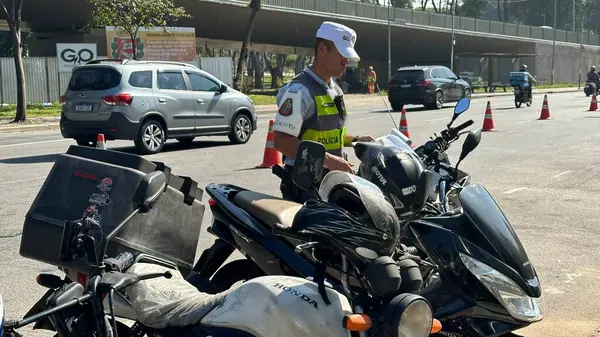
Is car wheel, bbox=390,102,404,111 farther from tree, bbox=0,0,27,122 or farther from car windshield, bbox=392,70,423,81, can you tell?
tree, bbox=0,0,27,122

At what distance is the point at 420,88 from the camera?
1131 inches

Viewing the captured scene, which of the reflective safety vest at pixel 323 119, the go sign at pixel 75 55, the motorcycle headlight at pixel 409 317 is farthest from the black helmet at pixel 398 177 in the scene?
the go sign at pixel 75 55

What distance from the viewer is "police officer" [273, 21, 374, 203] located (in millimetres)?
4758

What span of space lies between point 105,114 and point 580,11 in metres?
121

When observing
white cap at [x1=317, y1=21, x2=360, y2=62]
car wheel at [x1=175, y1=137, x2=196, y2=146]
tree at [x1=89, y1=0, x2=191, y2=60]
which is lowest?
car wheel at [x1=175, y1=137, x2=196, y2=146]

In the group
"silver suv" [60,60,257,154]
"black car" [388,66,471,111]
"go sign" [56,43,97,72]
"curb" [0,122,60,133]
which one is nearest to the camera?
"silver suv" [60,60,257,154]

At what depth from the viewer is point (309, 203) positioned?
316 centimetres

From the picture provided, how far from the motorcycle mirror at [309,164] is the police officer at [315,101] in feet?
4.35

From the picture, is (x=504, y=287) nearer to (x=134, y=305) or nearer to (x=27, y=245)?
(x=134, y=305)

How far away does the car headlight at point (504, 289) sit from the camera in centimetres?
341

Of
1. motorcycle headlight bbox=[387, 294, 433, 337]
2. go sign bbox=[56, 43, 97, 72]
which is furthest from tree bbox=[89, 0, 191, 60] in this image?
motorcycle headlight bbox=[387, 294, 433, 337]

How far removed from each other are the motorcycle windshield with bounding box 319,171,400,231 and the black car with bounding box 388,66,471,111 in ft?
84.7

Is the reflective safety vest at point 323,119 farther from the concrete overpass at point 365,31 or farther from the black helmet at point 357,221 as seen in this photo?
the concrete overpass at point 365,31

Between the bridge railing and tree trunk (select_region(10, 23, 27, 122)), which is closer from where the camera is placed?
tree trunk (select_region(10, 23, 27, 122))
